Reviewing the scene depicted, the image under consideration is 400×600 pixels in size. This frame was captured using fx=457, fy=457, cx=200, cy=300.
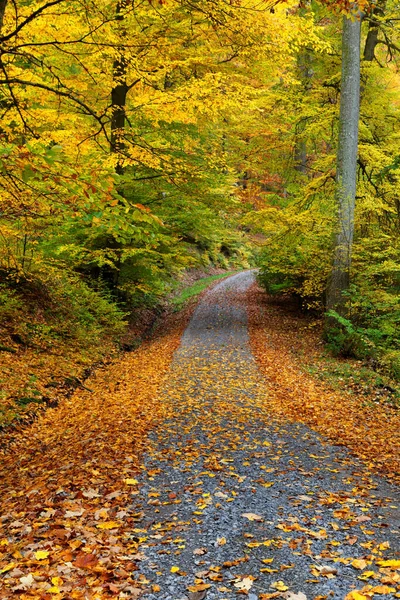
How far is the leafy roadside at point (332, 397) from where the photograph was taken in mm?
5918

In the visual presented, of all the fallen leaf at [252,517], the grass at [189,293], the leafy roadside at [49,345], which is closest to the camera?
the fallen leaf at [252,517]

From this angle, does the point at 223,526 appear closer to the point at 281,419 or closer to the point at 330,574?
the point at 330,574

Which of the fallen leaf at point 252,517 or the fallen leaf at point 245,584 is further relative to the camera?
the fallen leaf at point 252,517

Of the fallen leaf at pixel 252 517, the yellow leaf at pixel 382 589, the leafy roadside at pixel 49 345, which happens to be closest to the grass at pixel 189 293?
the leafy roadside at pixel 49 345

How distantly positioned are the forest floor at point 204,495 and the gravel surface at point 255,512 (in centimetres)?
1

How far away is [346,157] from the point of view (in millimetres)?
10781

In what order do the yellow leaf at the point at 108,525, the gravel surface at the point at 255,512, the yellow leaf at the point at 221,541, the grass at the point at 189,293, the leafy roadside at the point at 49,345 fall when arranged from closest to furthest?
the gravel surface at the point at 255,512 < the yellow leaf at the point at 221,541 < the yellow leaf at the point at 108,525 < the leafy roadside at the point at 49,345 < the grass at the point at 189,293

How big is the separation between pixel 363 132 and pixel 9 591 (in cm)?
1249

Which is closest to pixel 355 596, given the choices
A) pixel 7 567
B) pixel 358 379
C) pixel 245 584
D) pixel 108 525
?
pixel 245 584

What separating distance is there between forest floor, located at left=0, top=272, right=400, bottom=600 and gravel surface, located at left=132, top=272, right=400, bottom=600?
0.5 inches

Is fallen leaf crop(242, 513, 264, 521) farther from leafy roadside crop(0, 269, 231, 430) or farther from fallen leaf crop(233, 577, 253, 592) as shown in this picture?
leafy roadside crop(0, 269, 231, 430)

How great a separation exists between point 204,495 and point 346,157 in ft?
29.4

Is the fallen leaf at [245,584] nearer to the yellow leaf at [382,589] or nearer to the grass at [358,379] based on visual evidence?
the yellow leaf at [382,589]

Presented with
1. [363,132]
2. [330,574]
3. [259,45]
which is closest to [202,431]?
[330,574]
